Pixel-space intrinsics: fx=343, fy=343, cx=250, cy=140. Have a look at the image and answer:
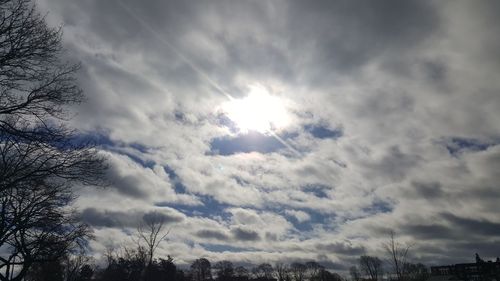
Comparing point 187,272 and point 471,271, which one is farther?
point 187,272

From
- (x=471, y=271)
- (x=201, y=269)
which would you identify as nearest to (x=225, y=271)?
(x=201, y=269)

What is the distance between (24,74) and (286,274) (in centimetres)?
12399

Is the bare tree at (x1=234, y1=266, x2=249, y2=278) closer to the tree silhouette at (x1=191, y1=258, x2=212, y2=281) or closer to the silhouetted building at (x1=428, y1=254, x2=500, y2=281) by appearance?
the tree silhouette at (x1=191, y1=258, x2=212, y2=281)

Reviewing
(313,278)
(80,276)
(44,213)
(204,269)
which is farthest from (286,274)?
(44,213)

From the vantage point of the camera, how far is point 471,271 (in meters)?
45.8

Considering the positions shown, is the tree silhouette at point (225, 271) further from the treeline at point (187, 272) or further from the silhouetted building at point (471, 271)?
the silhouetted building at point (471, 271)

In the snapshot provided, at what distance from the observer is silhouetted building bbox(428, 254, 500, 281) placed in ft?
139

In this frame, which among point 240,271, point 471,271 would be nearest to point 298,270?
point 240,271

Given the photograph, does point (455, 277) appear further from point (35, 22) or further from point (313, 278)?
point (313, 278)

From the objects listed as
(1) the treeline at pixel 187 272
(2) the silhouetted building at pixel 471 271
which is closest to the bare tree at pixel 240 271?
(1) the treeline at pixel 187 272

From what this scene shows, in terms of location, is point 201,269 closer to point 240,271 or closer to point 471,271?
point 240,271

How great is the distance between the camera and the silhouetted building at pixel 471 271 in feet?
139

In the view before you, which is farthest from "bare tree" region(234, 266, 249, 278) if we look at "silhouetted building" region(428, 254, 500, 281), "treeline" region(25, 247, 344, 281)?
"silhouetted building" region(428, 254, 500, 281)

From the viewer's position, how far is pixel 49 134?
9555 mm
